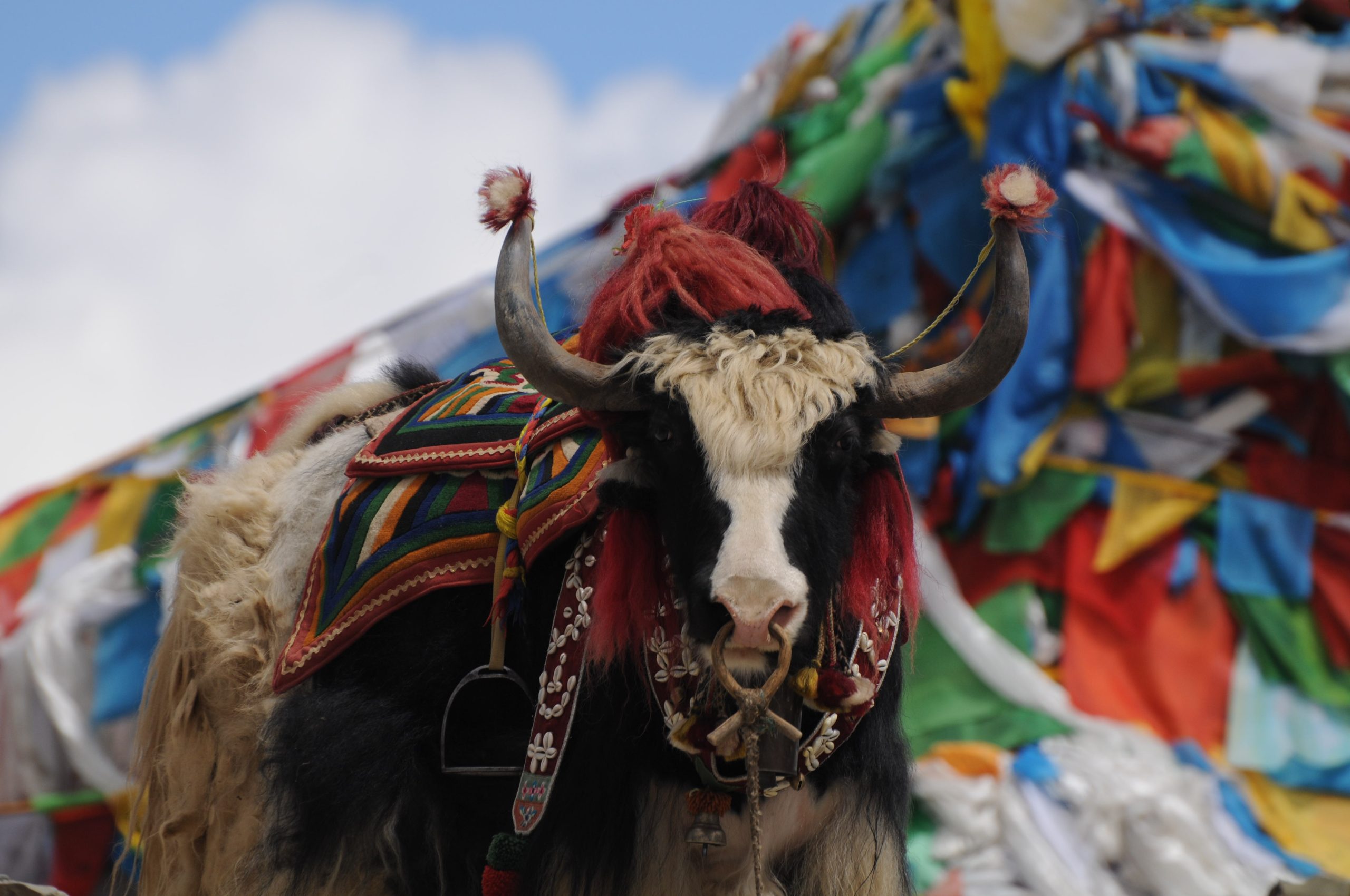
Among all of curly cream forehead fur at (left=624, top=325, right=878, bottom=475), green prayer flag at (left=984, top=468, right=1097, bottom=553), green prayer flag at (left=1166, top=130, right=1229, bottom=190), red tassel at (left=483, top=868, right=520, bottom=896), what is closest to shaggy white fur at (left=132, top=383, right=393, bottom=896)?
red tassel at (left=483, top=868, right=520, bottom=896)

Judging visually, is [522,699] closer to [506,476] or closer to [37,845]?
[506,476]

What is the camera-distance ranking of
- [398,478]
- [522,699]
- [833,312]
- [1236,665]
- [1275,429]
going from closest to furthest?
1. [833,312]
2. [522,699]
3. [398,478]
4. [1236,665]
5. [1275,429]

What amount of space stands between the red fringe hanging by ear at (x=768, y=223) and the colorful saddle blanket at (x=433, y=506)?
1.39 feet

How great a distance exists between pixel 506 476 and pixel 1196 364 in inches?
140

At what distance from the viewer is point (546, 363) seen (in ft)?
6.73

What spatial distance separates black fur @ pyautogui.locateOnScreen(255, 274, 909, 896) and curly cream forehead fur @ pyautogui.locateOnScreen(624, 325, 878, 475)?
0.11ft

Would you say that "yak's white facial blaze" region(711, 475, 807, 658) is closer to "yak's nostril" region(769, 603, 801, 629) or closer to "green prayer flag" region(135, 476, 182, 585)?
"yak's nostril" region(769, 603, 801, 629)

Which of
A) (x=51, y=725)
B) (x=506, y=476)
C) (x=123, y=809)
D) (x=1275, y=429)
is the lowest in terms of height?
(x=1275, y=429)

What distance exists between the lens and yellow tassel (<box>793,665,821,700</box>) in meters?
1.96

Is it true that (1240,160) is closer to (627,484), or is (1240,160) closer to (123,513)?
(627,484)

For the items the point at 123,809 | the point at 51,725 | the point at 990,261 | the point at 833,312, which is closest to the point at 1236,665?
the point at 990,261

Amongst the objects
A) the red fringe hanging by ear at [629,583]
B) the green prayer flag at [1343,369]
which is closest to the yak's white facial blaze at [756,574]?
the red fringe hanging by ear at [629,583]

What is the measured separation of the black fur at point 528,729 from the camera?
200cm

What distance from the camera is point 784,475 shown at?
1922mm
